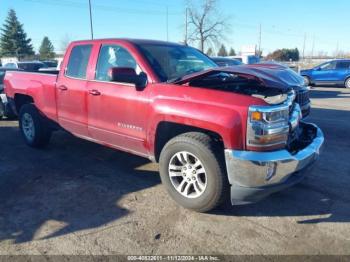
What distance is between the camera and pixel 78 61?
17.1 ft

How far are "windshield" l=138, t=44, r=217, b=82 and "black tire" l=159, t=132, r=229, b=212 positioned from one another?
860 millimetres

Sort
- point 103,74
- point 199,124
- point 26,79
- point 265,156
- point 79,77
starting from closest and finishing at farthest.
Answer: point 265,156, point 199,124, point 103,74, point 79,77, point 26,79

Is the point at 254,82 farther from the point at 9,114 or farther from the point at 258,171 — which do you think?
the point at 9,114

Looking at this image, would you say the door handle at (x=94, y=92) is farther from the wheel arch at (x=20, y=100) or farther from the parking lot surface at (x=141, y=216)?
the wheel arch at (x=20, y=100)

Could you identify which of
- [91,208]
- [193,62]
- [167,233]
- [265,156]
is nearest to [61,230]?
[91,208]

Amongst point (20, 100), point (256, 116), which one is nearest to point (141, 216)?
point (256, 116)

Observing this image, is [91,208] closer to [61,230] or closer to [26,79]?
[61,230]

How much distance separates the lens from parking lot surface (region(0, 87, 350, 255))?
3180 millimetres

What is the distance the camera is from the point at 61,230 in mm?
3445

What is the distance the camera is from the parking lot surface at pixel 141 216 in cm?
318

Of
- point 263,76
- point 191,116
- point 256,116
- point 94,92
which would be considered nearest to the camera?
point 256,116

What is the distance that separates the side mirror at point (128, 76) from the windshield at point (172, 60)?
0.22 meters

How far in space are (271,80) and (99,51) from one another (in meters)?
2.40

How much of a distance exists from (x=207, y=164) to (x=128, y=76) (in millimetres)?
1378
